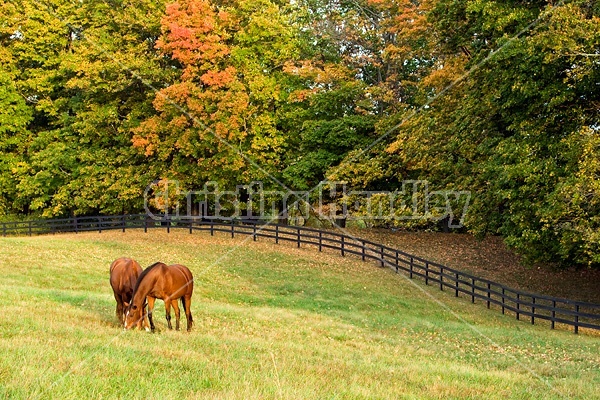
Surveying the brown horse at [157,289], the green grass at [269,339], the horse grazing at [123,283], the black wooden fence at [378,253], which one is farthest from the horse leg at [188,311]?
the black wooden fence at [378,253]

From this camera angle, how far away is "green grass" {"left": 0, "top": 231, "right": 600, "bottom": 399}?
6227 mm

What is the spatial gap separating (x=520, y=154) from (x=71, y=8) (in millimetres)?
31920

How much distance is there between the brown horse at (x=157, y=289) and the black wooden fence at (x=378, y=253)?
1465 centimetres

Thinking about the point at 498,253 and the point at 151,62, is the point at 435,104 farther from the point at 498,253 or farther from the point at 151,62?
the point at 151,62

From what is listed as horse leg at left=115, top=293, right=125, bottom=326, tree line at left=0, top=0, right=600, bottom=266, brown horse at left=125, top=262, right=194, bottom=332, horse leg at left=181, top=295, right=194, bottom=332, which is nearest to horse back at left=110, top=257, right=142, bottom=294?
horse leg at left=115, top=293, right=125, bottom=326

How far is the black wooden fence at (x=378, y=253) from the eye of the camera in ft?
77.9

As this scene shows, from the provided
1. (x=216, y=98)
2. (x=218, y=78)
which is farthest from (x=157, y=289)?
(x=218, y=78)

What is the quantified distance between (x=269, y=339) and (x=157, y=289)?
2479 millimetres

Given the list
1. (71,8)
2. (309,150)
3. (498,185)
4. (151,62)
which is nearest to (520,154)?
(498,185)

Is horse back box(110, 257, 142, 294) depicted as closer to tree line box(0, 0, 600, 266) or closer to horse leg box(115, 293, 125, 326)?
horse leg box(115, 293, 125, 326)

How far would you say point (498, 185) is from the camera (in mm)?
20656

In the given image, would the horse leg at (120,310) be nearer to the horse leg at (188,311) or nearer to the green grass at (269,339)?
the green grass at (269,339)

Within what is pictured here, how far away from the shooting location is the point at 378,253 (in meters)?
28.2

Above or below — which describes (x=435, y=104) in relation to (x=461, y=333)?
above
